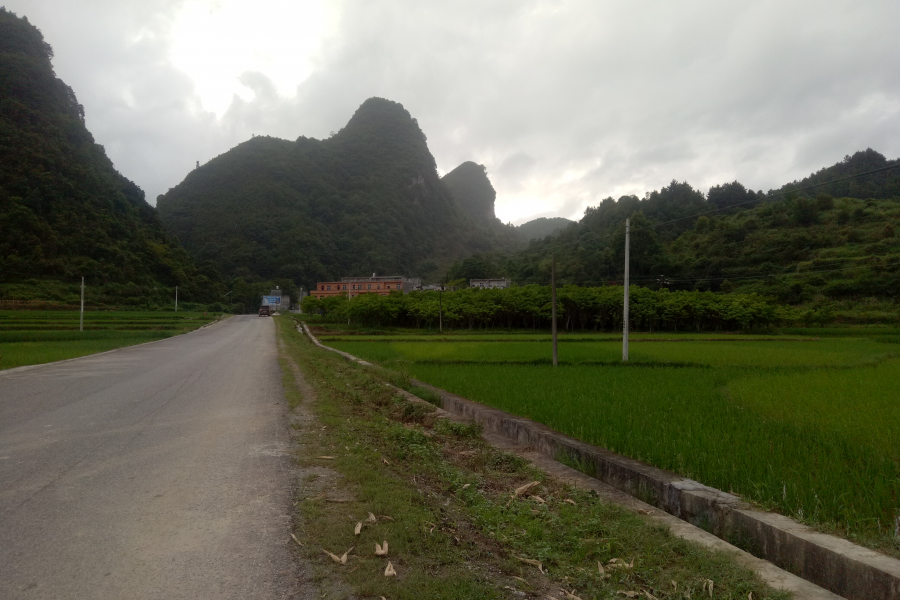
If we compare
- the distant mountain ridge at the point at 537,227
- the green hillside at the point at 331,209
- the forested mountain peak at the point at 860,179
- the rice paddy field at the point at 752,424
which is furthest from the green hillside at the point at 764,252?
the distant mountain ridge at the point at 537,227

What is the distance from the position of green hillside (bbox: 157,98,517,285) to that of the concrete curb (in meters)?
96.5

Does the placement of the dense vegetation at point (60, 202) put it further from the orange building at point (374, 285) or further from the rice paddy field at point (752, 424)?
the rice paddy field at point (752, 424)

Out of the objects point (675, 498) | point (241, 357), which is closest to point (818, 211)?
point (241, 357)

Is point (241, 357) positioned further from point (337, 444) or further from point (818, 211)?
point (818, 211)

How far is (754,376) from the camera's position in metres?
13.4

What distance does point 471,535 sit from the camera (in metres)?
3.37

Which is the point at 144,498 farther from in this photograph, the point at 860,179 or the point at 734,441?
the point at 860,179

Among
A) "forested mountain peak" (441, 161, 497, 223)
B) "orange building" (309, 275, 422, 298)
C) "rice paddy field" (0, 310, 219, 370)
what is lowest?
"rice paddy field" (0, 310, 219, 370)

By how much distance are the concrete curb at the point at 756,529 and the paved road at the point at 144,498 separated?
2.69m

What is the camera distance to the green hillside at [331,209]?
97750 mm

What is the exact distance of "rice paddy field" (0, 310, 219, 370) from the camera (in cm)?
1716

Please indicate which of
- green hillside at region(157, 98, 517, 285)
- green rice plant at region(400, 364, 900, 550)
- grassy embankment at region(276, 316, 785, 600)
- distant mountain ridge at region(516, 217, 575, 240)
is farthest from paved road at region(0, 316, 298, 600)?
distant mountain ridge at region(516, 217, 575, 240)

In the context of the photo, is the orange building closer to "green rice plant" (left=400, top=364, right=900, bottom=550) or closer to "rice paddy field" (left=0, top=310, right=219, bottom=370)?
"rice paddy field" (left=0, top=310, right=219, bottom=370)

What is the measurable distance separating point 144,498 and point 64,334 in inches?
1115
